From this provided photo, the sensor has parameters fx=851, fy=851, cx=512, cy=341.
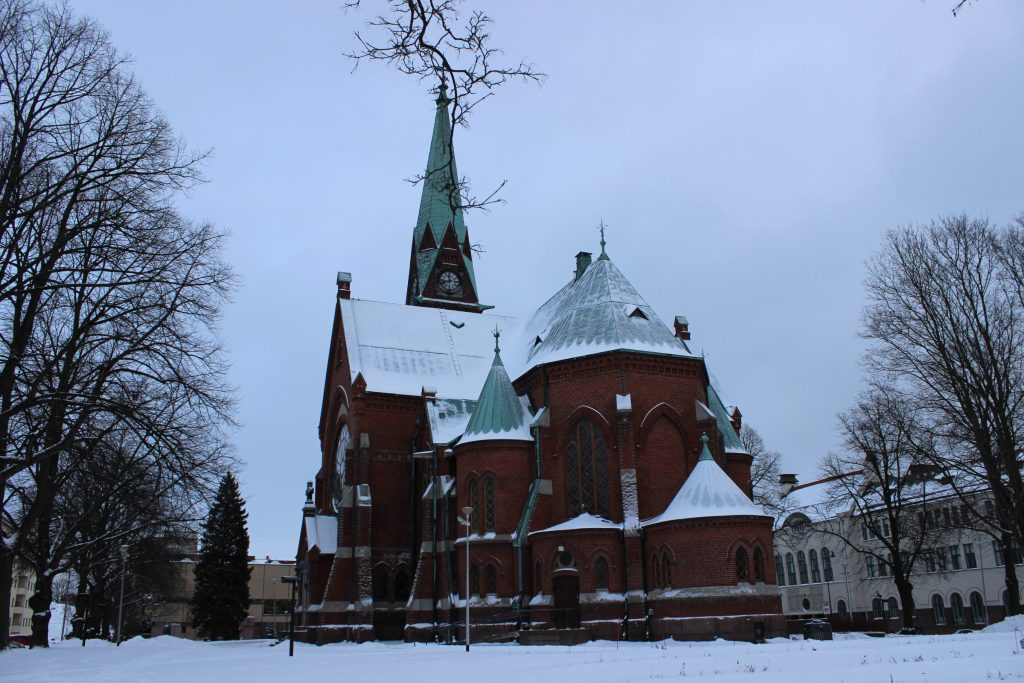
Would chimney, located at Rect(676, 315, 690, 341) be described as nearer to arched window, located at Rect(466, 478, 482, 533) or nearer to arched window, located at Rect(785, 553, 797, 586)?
arched window, located at Rect(466, 478, 482, 533)

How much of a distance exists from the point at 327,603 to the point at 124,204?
78.4ft

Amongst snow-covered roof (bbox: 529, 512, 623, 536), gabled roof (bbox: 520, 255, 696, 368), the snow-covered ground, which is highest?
gabled roof (bbox: 520, 255, 696, 368)

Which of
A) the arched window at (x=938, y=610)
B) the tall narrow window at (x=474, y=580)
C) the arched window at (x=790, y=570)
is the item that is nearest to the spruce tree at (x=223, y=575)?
the tall narrow window at (x=474, y=580)

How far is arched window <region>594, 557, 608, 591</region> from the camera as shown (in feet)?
98.7

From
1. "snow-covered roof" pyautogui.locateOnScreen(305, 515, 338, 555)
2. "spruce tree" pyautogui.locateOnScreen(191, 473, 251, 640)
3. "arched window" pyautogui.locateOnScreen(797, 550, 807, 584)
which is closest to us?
"snow-covered roof" pyautogui.locateOnScreen(305, 515, 338, 555)

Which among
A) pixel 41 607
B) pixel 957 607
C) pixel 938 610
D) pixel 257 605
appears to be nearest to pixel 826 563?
pixel 938 610

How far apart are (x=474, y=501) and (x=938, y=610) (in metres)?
34.6

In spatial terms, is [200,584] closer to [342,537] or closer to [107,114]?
[342,537]

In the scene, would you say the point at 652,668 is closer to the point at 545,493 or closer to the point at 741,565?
the point at 741,565

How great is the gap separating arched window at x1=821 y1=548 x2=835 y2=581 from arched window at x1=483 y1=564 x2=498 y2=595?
3691cm

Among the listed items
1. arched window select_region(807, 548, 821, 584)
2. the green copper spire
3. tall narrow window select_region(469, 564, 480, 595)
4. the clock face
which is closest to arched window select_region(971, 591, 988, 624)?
arched window select_region(807, 548, 821, 584)

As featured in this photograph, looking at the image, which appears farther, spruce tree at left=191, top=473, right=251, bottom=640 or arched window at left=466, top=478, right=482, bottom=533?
spruce tree at left=191, top=473, right=251, bottom=640

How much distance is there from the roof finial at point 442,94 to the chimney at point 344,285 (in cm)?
3940

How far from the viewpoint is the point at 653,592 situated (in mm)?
29391
